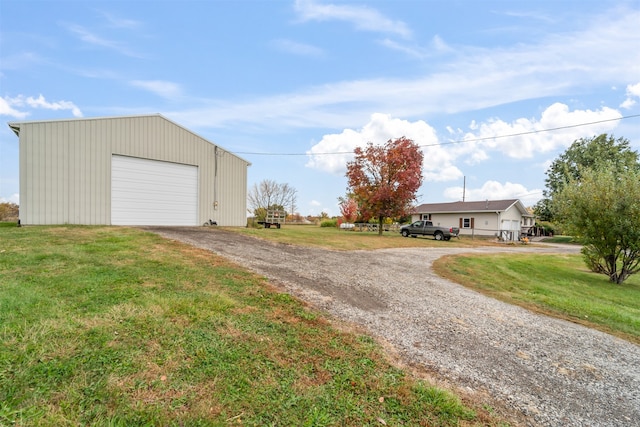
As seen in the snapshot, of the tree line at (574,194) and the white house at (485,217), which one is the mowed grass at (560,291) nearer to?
the tree line at (574,194)

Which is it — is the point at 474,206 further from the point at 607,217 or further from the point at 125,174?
the point at 125,174

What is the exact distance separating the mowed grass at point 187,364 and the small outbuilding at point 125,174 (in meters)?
9.41

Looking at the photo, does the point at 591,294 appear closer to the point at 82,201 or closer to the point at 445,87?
the point at 445,87

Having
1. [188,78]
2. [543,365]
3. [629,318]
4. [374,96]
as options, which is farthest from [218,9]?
[629,318]

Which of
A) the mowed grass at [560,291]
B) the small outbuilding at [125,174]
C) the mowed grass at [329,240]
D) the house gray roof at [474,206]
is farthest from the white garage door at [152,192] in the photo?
the house gray roof at [474,206]

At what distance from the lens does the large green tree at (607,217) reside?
399 inches

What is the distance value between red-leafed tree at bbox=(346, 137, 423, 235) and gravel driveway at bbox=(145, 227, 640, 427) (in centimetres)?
1566

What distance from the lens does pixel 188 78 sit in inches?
473

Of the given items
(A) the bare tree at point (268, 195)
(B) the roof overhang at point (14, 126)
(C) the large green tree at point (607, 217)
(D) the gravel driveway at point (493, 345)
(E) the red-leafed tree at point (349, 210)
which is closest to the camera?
(D) the gravel driveway at point (493, 345)

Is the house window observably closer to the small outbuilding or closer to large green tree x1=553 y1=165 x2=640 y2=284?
large green tree x1=553 y1=165 x2=640 y2=284

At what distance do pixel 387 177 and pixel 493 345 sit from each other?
19599 millimetres

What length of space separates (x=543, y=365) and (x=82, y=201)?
49.8 ft

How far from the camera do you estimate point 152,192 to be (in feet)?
44.8

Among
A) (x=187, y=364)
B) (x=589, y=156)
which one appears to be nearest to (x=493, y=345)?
(x=187, y=364)
